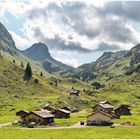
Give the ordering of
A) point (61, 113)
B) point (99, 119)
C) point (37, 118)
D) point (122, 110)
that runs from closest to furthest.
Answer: point (99, 119), point (37, 118), point (61, 113), point (122, 110)

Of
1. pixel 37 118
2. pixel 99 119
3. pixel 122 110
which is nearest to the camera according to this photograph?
pixel 99 119

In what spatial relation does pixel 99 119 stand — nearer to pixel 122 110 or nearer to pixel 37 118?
pixel 37 118

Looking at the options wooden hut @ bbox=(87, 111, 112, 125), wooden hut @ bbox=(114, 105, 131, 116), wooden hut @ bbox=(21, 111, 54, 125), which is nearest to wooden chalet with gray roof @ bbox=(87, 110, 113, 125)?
wooden hut @ bbox=(87, 111, 112, 125)

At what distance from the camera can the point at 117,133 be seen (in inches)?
4058

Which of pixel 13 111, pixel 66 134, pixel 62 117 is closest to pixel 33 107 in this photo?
pixel 13 111

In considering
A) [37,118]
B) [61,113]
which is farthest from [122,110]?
[37,118]

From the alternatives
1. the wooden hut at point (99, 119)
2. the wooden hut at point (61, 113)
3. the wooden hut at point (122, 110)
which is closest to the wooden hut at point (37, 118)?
the wooden hut at point (99, 119)

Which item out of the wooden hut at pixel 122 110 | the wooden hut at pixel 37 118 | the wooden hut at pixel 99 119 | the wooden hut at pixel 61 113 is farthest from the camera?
the wooden hut at pixel 122 110

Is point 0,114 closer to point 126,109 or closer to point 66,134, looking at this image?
point 126,109

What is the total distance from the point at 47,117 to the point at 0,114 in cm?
4651

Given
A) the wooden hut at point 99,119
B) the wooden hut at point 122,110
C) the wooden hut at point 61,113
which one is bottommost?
the wooden hut at point 99,119

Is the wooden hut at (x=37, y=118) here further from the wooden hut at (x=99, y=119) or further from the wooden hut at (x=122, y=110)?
the wooden hut at (x=122, y=110)

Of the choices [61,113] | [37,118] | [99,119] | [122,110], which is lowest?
[99,119]

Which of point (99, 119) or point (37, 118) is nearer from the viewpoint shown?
point (99, 119)
